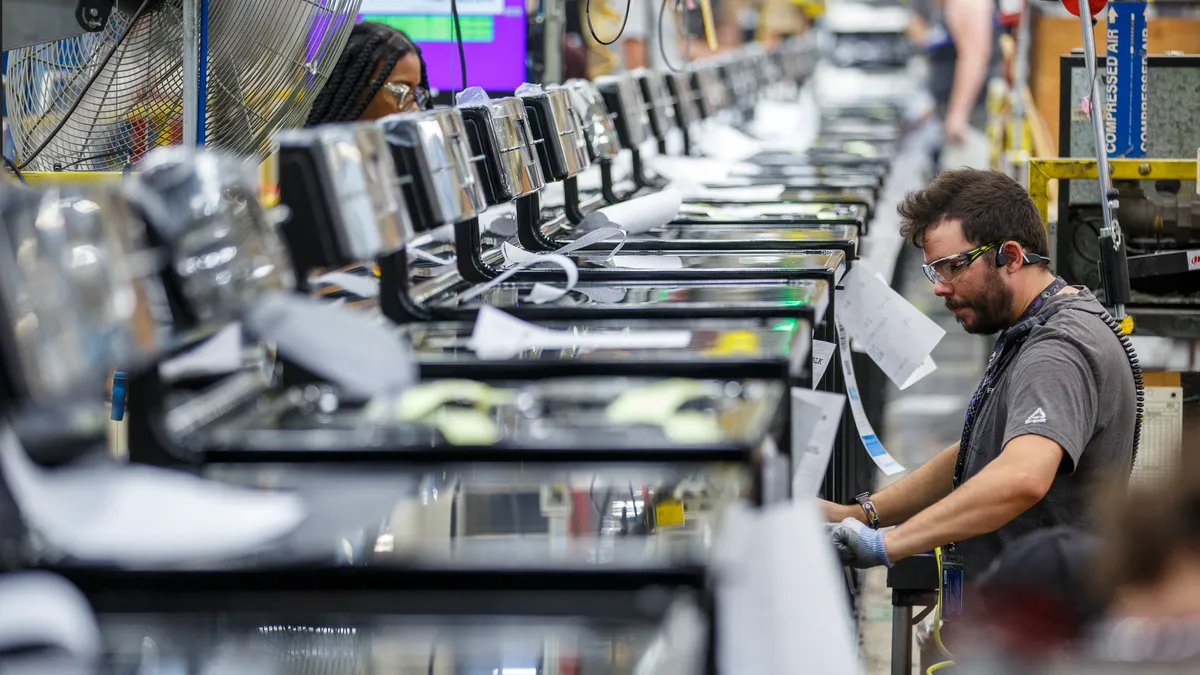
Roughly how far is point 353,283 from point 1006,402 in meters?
1.05

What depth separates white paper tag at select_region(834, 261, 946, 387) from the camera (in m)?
2.46

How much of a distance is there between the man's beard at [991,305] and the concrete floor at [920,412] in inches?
47.9

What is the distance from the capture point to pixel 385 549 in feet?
4.23

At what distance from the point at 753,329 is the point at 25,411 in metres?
0.83

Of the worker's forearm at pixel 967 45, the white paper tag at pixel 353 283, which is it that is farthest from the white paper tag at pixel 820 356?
the worker's forearm at pixel 967 45

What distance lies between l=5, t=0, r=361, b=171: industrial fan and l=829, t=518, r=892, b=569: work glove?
115 centimetres

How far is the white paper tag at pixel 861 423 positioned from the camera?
2389 millimetres

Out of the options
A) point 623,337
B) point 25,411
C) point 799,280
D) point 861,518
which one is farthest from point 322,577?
point 861,518

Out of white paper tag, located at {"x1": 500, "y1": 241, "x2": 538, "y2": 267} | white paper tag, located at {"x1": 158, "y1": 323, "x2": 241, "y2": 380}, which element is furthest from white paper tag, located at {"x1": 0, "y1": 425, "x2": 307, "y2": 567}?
white paper tag, located at {"x1": 500, "y1": 241, "x2": 538, "y2": 267}

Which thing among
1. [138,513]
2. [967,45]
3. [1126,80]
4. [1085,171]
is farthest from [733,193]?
[967,45]

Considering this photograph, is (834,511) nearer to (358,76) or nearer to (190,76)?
(190,76)

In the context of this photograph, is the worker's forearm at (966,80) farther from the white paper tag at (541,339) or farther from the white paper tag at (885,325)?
the white paper tag at (541,339)

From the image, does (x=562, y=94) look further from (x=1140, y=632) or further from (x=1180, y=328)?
(x=1140, y=632)

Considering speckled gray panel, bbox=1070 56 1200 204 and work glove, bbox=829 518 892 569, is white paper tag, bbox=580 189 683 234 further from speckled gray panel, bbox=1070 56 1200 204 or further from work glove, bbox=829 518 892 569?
speckled gray panel, bbox=1070 56 1200 204
